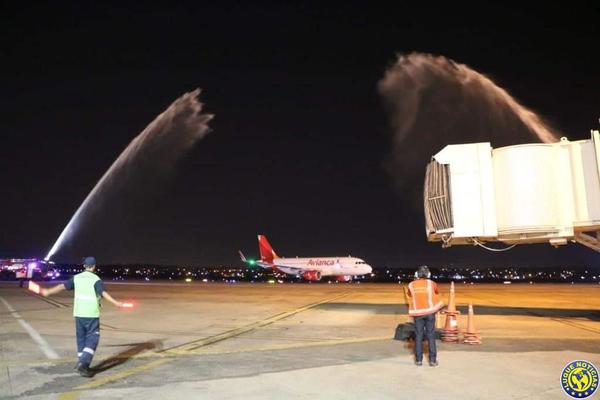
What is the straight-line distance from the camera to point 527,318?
16969mm

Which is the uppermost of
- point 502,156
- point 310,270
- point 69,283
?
point 502,156

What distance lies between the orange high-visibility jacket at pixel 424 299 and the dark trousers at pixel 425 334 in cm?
14

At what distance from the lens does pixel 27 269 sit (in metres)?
42.1

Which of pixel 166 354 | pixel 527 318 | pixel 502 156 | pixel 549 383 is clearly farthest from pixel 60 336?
pixel 527 318

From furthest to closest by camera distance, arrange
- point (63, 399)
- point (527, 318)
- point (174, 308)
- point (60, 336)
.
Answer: point (174, 308)
point (527, 318)
point (60, 336)
point (63, 399)

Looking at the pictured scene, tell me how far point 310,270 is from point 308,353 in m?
47.2

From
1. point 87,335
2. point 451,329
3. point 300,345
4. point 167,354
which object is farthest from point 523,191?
point 87,335

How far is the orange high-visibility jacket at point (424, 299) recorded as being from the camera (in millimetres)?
9153

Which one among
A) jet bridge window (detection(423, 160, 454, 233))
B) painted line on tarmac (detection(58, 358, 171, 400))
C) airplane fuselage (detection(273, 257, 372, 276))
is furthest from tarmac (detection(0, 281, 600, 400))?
airplane fuselage (detection(273, 257, 372, 276))

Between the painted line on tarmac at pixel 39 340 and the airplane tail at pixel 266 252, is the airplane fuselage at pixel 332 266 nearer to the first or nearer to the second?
the airplane tail at pixel 266 252

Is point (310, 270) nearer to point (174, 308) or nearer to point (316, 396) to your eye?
point (174, 308)

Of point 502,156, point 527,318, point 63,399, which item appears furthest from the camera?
point 527,318

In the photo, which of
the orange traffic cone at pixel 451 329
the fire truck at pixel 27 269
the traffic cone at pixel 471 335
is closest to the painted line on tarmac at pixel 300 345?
the orange traffic cone at pixel 451 329

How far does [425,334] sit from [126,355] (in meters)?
6.35
